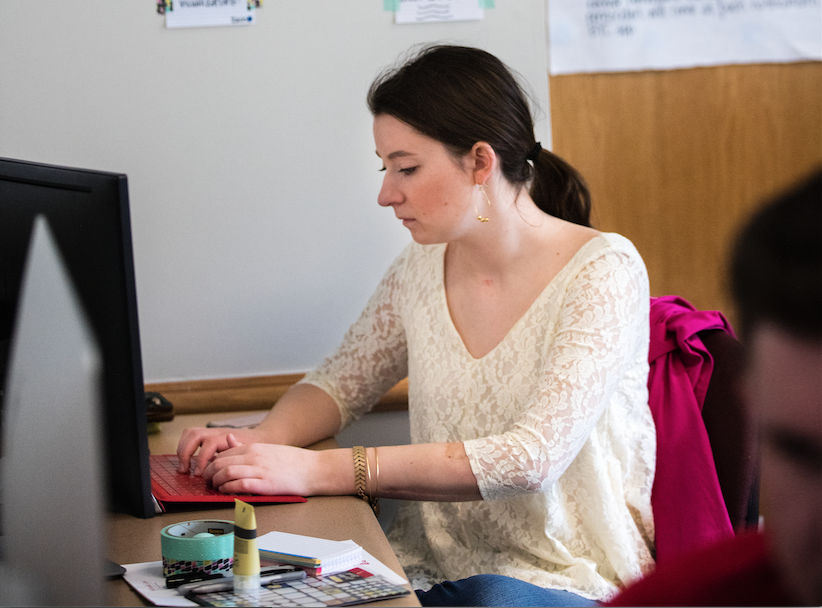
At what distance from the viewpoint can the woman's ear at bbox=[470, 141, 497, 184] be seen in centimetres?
128

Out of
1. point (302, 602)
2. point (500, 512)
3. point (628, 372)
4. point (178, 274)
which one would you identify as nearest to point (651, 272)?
point (628, 372)

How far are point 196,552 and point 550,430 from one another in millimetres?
511

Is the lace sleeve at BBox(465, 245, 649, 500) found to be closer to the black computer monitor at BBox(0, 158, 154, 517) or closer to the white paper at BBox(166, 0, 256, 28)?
the black computer monitor at BBox(0, 158, 154, 517)

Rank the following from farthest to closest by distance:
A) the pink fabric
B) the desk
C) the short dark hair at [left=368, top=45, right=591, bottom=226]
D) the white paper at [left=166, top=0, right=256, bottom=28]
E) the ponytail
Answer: the white paper at [left=166, top=0, right=256, bottom=28]
the ponytail
the short dark hair at [left=368, top=45, right=591, bottom=226]
the pink fabric
the desk

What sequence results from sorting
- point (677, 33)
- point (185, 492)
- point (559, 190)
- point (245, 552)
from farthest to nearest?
point (677, 33), point (559, 190), point (185, 492), point (245, 552)

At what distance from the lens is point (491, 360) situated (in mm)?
1276

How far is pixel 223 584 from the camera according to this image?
0.75 meters

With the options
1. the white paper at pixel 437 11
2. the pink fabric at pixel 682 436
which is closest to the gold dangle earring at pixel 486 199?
the pink fabric at pixel 682 436

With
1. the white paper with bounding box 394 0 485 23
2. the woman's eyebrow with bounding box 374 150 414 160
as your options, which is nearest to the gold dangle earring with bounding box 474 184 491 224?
the woman's eyebrow with bounding box 374 150 414 160

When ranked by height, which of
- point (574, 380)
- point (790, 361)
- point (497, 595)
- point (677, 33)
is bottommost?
point (497, 595)

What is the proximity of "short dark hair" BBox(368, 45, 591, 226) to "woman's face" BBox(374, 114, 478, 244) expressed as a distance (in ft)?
0.06

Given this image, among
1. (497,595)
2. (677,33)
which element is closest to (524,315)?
(497,595)

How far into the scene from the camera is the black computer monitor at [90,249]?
2.55 ft

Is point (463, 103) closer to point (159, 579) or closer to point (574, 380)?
point (574, 380)
